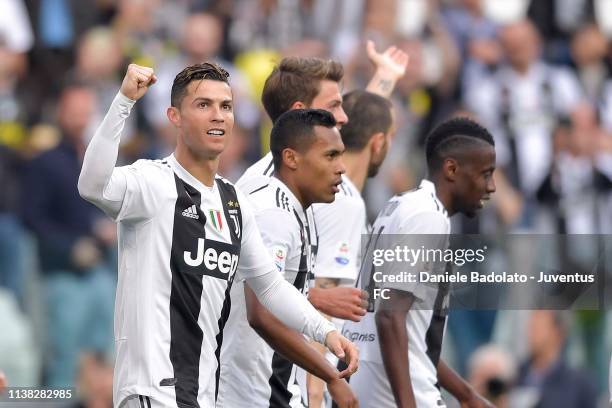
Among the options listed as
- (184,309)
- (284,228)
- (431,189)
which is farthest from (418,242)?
(184,309)

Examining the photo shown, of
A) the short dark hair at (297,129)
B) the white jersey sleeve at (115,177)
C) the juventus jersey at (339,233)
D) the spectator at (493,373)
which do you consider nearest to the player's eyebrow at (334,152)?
the short dark hair at (297,129)

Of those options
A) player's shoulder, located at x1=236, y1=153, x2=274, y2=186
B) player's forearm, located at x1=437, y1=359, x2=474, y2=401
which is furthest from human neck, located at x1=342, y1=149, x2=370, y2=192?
player's forearm, located at x1=437, y1=359, x2=474, y2=401

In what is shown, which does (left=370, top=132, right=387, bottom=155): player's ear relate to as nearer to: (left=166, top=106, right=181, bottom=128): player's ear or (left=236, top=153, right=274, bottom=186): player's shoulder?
(left=236, top=153, right=274, bottom=186): player's shoulder

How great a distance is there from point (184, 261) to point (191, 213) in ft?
0.74

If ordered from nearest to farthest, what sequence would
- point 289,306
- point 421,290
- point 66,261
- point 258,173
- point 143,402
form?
1. point 143,402
2. point 289,306
3. point 258,173
4. point 421,290
5. point 66,261

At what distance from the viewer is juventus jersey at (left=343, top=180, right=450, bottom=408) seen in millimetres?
8094

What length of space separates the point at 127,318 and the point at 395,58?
3968 mm

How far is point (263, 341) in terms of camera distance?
24.3 ft

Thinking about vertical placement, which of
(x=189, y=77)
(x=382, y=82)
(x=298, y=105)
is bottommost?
(x=189, y=77)

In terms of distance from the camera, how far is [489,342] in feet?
39.6

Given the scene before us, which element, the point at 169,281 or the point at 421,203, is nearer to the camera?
the point at 169,281

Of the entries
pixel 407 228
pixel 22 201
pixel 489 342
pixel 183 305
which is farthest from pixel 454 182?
pixel 22 201

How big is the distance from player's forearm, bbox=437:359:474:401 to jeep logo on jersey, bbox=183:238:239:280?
236 centimetres

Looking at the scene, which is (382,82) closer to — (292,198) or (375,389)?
(375,389)
